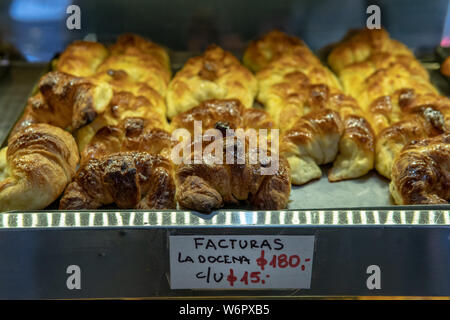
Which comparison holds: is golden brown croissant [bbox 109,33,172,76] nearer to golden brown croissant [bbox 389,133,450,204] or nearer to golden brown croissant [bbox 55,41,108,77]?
golden brown croissant [bbox 55,41,108,77]

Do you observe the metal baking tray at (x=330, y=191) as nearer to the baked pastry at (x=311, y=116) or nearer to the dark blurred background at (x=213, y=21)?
the baked pastry at (x=311, y=116)

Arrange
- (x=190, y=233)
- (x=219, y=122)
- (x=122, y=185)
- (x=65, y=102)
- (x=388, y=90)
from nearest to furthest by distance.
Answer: (x=190, y=233)
(x=122, y=185)
(x=219, y=122)
(x=65, y=102)
(x=388, y=90)

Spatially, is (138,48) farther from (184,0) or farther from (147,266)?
(147,266)

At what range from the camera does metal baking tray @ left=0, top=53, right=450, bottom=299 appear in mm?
1541

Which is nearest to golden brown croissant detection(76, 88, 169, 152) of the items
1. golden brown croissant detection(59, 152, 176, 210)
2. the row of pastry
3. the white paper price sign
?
the row of pastry

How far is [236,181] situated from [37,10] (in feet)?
5.46

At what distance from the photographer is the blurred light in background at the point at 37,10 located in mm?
2656

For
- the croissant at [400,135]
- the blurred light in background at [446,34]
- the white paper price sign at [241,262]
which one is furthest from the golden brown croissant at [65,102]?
the blurred light in background at [446,34]

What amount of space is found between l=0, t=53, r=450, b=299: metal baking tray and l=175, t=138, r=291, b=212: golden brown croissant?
150mm

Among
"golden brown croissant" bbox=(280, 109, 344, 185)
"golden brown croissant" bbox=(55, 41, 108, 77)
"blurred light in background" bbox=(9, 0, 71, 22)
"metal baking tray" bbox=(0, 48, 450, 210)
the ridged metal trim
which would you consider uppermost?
"blurred light in background" bbox=(9, 0, 71, 22)

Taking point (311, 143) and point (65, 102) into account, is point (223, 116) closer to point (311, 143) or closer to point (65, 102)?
point (311, 143)

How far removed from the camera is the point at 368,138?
209 cm

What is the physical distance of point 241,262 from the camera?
161 cm

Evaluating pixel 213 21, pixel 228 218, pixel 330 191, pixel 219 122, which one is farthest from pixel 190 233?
pixel 213 21
